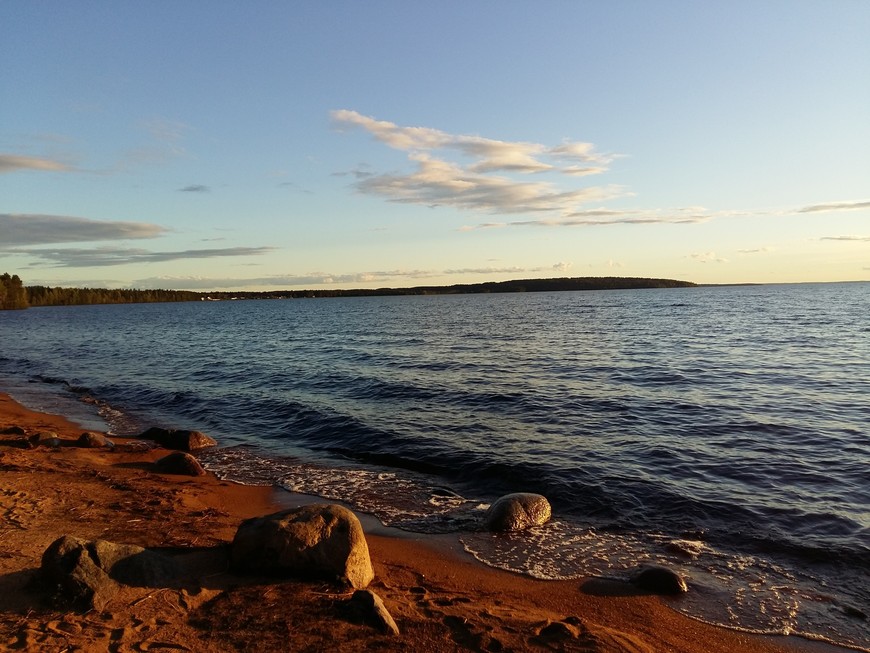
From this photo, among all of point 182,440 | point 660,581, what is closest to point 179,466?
point 182,440

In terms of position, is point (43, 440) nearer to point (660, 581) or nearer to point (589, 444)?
point (589, 444)

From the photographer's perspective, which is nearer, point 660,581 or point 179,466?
point 660,581

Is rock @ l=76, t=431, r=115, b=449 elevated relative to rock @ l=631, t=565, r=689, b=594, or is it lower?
elevated

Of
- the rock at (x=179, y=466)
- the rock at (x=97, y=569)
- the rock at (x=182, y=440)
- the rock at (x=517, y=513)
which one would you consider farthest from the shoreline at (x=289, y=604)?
the rock at (x=182, y=440)

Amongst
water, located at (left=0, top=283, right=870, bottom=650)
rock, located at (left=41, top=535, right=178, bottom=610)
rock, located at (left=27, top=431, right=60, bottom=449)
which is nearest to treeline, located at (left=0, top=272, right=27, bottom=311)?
water, located at (left=0, top=283, right=870, bottom=650)

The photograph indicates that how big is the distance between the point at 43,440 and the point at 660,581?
17.4 m

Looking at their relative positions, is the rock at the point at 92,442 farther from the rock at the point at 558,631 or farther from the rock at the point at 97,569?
the rock at the point at 558,631

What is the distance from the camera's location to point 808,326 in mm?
51906

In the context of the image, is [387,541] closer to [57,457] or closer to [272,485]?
[272,485]

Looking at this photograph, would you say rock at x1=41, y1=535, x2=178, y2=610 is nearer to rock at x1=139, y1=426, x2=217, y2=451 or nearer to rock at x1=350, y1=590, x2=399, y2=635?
rock at x1=350, y1=590, x2=399, y2=635

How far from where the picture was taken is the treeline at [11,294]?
146725 millimetres

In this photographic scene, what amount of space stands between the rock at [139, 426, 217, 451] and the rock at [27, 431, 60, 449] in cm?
267

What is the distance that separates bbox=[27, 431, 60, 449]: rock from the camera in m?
16.3

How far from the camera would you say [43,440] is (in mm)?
16516
